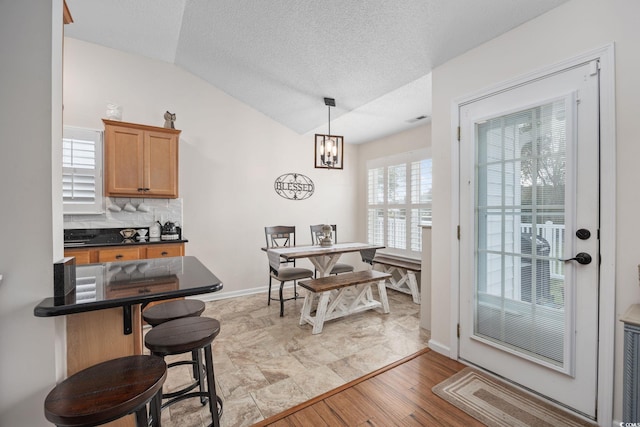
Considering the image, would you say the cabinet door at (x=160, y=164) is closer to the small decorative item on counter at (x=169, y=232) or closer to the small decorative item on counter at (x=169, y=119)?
the small decorative item on counter at (x=169, y=119)

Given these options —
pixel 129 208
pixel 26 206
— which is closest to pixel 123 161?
pixel 129 208

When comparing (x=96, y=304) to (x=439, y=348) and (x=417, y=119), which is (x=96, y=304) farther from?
(x=417, y=119)

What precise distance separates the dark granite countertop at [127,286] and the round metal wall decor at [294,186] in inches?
119

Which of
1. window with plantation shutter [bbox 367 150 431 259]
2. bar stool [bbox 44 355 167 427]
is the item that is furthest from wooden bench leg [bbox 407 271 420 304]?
bar stool [bbox 44 355 167 427]

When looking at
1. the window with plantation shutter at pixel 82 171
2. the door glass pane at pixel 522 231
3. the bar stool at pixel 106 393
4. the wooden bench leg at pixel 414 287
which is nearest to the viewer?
the bar stool at pixel 106 393

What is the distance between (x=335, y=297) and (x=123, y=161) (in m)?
3.01

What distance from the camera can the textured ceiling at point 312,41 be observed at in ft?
6.88

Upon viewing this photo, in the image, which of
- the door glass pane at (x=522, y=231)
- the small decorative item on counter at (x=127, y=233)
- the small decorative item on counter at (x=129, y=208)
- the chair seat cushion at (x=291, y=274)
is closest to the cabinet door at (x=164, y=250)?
the small decorative item on counter at (x=127, y=233)

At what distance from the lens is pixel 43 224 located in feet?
3.74

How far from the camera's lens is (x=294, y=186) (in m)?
4.95

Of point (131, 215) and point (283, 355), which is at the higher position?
point (131, 215)

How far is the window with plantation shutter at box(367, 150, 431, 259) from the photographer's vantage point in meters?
4.49

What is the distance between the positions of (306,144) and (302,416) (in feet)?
13.5

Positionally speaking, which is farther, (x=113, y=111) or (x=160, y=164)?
(x=160, y=164)
